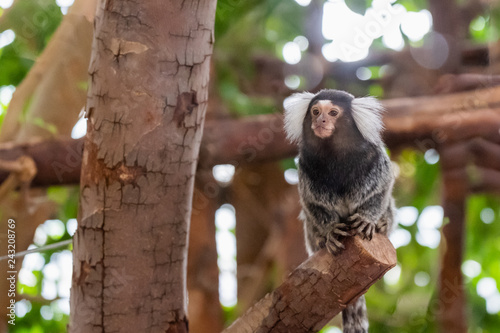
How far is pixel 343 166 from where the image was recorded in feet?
5.11

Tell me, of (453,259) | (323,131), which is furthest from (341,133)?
(453,259)

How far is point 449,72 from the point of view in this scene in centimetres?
249

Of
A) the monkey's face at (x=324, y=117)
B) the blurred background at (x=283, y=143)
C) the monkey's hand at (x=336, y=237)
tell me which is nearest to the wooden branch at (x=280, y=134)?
the blurred background at (x=283, y=143)

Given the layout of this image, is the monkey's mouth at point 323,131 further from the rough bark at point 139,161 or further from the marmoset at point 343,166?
the rough bark at point 139,161

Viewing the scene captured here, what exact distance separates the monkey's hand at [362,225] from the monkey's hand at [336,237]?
0.08 ft

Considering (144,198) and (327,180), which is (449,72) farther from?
(144,198)

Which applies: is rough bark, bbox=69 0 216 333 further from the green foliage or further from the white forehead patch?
the green foliage

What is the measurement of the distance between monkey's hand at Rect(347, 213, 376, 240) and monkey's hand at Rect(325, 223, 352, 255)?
3cm

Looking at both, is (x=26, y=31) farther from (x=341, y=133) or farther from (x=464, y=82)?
(x=464, y=82)

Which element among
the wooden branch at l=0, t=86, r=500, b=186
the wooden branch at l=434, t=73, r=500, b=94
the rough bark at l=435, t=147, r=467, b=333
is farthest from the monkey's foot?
the wooden branch at l=434, t=73, r=500, b=94

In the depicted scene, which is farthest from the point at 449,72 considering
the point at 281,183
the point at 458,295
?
the point at 281,183

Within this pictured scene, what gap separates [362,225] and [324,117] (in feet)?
1.08

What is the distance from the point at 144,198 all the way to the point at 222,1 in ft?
4.45

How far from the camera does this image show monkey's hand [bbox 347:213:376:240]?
4.62ft
